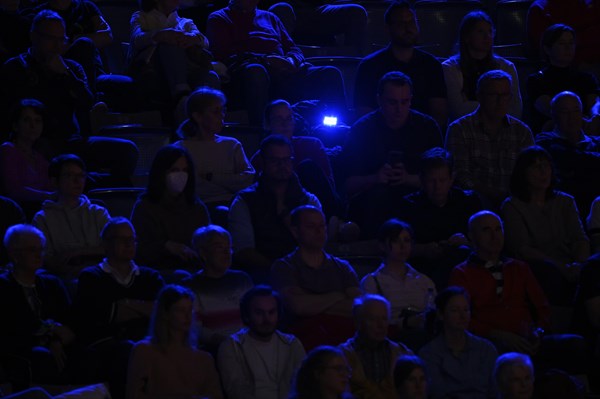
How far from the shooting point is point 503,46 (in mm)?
9562

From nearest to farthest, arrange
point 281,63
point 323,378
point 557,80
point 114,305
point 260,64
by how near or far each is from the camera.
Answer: point 323,378
point 114,305
point 557,80
point 260,64
point 281,63

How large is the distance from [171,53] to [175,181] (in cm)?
180

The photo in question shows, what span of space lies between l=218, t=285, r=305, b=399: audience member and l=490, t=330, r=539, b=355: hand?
987mm

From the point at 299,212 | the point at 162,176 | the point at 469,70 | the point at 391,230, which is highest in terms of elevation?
the point at 469,70

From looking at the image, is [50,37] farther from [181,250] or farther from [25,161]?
[181,250]

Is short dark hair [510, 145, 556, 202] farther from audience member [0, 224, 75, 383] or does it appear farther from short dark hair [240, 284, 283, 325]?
audience member [0, 224, 75, 383]

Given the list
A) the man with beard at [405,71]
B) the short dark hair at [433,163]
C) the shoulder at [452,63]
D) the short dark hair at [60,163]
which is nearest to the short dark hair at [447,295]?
the short dark hair at [433,163]

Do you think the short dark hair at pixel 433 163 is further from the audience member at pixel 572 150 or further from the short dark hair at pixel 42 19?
the short dark hair at pixel 42 19

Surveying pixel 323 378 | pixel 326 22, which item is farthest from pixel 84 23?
pixel 323 378

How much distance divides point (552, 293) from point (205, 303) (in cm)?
178

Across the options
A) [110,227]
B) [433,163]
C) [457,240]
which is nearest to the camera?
[110,227]

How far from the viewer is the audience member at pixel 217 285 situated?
5.96 metres

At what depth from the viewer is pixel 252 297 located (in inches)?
223

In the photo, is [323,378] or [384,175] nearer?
[323,378]
